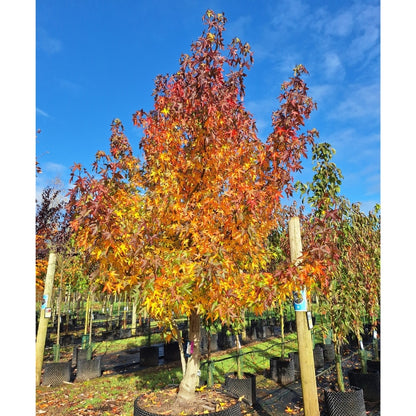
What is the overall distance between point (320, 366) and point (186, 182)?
7.81m

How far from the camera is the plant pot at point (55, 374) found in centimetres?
837

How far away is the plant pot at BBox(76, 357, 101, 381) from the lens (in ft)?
29.5

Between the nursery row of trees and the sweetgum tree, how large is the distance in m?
0.02

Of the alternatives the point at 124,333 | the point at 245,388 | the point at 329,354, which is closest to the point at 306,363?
the point at 245,388

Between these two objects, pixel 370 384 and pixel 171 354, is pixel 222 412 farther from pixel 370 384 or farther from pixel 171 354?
pixel 171 354

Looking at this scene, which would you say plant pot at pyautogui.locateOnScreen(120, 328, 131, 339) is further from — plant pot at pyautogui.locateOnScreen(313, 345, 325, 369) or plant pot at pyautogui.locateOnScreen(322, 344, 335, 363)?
plant pot at pyautogui.locateOnScreen(313, 345, 325, 369)

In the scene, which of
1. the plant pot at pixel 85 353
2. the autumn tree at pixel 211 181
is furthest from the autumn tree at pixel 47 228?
the autumn tree at pixel 211 181

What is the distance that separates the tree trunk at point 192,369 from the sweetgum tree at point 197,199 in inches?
0.6

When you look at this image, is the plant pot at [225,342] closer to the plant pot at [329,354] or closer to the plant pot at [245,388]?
the plant pot at [329,354]

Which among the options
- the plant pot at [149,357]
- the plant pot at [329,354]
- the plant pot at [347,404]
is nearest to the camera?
the plant pot at [347,404]

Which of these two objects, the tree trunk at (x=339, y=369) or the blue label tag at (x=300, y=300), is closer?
the blue label tag at (x=300, y=300)

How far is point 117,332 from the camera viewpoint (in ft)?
54.4

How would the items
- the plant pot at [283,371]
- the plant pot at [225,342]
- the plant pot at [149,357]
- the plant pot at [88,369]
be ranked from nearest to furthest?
the plant pot at [283,371]
the plant pot at [88,369]
the plant pot at [149,357]
the plant pot at [225,342]

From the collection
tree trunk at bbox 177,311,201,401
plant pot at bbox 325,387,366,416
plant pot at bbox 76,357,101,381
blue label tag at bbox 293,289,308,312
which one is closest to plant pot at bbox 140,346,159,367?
plant pot at bbox 76,357,101,381
